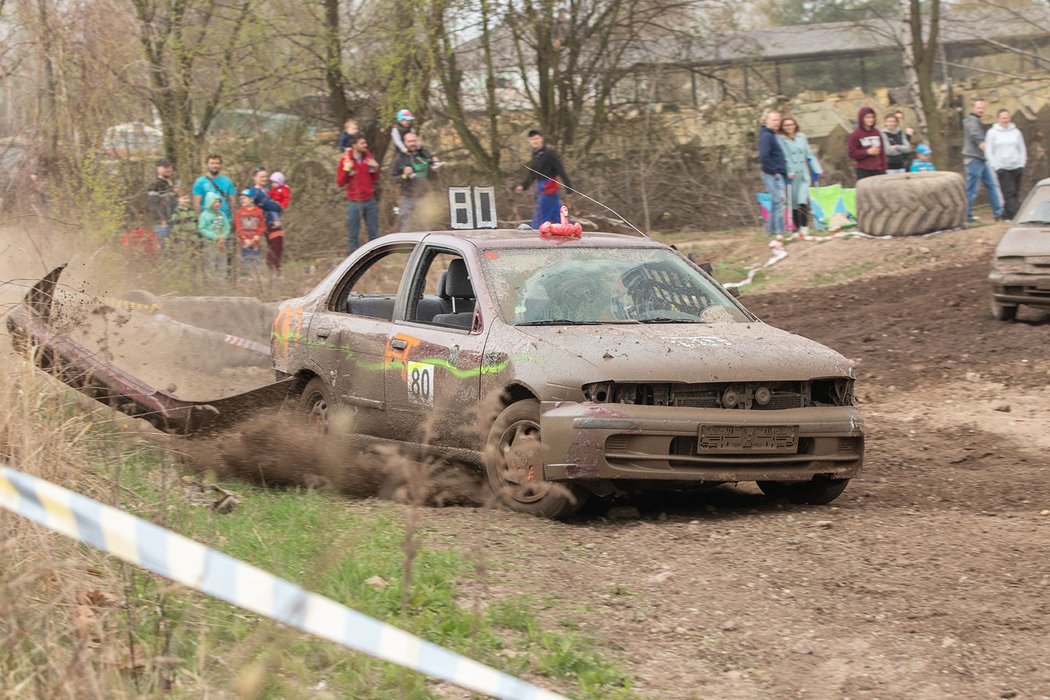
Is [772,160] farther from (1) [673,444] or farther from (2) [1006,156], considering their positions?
(1) [673,444]

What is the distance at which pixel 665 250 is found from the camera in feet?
28.5

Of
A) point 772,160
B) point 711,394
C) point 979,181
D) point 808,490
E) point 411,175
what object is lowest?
point 808,490

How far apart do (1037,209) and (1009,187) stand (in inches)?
289

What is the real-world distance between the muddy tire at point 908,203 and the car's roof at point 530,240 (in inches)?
464

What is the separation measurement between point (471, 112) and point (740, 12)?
4.98 metres

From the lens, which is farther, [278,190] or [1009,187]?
[1009,187]

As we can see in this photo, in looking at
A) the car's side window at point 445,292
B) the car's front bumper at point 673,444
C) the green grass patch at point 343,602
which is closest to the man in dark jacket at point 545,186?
the car's side window at point 445,292

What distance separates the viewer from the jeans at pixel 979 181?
21.8 meters

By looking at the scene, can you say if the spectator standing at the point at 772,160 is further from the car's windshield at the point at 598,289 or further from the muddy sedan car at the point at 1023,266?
the car's windshield at the point at 598,289

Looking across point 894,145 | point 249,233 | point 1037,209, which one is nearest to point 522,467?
point 1037,209

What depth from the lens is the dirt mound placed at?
25.3 feet

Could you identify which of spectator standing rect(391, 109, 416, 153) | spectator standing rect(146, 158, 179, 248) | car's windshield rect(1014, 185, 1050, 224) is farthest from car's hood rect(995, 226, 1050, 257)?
spectator standing rect(146, 158, 179, 248)

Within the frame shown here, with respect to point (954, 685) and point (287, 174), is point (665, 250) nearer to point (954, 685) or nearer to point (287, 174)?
point (954, 685)

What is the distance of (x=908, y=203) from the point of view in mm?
19688
